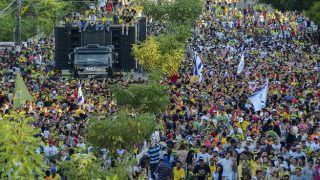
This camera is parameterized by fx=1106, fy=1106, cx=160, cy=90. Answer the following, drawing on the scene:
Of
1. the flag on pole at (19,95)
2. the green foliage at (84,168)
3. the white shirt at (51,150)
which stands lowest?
the flag on pole at (19,95)

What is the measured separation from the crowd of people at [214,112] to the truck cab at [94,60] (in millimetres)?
1015

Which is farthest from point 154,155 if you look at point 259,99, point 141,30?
point 141,30

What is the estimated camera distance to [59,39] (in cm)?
4603

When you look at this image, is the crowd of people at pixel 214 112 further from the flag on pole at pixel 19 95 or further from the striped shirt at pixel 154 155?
the flag on pole at pixel 19 95

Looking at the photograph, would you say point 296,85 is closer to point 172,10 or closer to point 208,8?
point 172,10

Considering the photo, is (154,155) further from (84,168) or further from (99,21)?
(99,21)

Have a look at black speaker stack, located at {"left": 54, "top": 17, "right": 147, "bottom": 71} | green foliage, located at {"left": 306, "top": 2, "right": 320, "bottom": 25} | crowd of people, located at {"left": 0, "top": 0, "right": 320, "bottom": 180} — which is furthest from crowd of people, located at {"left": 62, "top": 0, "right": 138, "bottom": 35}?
green foliage, located at {"left": 306, "top": 2, "right": 320, "bottom": 25}

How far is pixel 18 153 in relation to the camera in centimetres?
1574

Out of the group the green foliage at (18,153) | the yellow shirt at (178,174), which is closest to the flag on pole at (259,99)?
the yellow shirt at (178,174)

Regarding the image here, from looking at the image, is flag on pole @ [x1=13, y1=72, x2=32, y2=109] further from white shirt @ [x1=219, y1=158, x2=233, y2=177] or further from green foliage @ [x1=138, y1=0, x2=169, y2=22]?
green foliage @ [x1=138, y1=0, x2=169, y2=22]

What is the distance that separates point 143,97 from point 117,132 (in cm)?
854

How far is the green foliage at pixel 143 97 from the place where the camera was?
32031 millimetres

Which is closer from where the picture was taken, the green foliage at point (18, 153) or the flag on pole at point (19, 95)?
the green foliage at point (18, 153)

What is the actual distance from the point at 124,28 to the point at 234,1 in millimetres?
47600
